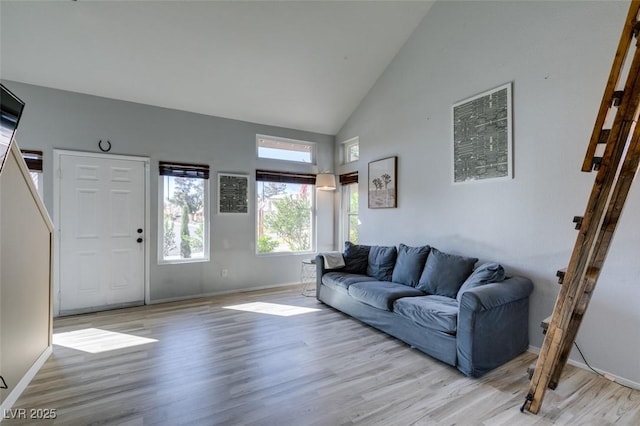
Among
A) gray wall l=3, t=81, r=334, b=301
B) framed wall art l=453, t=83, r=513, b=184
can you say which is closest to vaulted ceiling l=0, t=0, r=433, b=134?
gray wall l=3, t=81, r=334, b=301

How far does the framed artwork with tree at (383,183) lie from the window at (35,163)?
431 cm

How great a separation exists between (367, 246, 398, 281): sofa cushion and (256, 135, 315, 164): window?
7.56 ft

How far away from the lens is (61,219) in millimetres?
3654

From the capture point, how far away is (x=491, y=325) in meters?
2.33

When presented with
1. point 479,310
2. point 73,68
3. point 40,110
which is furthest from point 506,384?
point 40,110

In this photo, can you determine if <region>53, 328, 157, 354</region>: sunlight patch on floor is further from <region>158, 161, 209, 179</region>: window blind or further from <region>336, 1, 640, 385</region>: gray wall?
<region>336, 1, 640, 385</region>: gray wall

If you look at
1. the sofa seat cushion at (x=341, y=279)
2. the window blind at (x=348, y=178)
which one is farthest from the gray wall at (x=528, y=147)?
the window blind at (x=348, y=178)

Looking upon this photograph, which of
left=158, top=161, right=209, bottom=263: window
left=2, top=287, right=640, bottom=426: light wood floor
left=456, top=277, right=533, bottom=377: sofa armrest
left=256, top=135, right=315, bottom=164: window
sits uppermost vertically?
left=256, top=135, right=315, bottom=164: window

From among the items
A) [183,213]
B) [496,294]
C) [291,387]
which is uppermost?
[183,213]

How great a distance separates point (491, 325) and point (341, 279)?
69.0 inches

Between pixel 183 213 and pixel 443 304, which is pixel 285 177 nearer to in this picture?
pixel 183 213

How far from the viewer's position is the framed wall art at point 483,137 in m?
2.90

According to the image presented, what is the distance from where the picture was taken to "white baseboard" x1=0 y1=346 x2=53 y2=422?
1833mm

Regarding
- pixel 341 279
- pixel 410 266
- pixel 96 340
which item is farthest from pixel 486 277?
pixel 96 340
